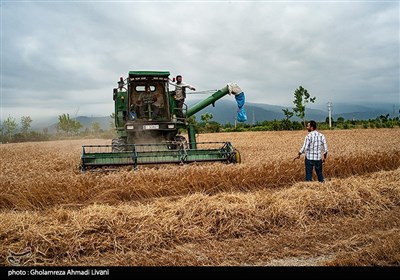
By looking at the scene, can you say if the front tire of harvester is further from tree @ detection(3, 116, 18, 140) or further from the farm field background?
tree @ detection(3, 116, 18, 140)

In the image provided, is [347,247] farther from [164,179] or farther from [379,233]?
[164,179]

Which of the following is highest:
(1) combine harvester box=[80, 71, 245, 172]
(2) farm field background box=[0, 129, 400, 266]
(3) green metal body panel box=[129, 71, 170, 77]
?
(3) green metal body panel box=[129, 71, 170, 77]

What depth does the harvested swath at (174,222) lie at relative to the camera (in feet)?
14.0

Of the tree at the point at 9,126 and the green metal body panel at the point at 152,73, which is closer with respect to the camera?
the green metal body panel at the point at 152,73

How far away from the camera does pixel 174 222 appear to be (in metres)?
4.85

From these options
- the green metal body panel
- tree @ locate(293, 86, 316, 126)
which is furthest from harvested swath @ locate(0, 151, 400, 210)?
tree @ locate(293, 86, 316, 126)

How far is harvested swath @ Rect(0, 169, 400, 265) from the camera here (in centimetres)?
428

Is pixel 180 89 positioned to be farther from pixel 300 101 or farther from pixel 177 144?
pixel 300 101

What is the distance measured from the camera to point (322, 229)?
5004 mm

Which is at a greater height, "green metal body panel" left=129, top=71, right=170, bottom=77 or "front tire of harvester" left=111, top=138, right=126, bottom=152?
"green metal body panel" left=129, top=71, right=170, bottom=77

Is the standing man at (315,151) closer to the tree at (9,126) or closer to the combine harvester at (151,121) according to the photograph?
the combine harvester at (151,121)

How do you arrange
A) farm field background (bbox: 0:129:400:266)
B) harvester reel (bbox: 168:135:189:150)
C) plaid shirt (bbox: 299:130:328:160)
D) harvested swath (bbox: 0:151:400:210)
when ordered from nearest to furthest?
farm field background (bbox: 0:129:400:266)
harvested swath (bbox: 0:151:400:210)
plaid shirt (bbox: 299:130:328:160)
harvester reel (bbox: 168:135:189:150)

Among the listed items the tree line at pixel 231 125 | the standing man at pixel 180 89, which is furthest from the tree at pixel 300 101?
the standing man at pixel 180 89

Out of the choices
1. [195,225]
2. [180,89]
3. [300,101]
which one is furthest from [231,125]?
[195,225]
